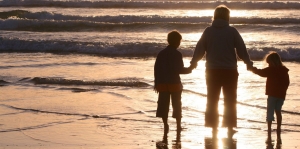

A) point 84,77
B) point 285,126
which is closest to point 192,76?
point 84,77

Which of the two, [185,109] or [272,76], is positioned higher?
[272,76]

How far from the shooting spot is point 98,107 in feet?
32.4

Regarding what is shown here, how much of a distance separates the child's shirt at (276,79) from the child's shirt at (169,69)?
37.0 inches

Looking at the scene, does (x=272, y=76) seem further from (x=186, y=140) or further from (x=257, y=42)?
(x=257, y=42)

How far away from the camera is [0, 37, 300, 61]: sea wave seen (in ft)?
60.5

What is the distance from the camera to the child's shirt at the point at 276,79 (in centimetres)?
770

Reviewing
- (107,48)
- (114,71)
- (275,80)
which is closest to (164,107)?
(275,80)

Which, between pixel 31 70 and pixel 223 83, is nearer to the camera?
pixel 223 83

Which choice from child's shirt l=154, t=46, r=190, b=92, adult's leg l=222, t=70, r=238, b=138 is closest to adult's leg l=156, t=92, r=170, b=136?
child's shirt l=154, t=46, r=190, b=92

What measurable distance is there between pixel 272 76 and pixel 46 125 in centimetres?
311

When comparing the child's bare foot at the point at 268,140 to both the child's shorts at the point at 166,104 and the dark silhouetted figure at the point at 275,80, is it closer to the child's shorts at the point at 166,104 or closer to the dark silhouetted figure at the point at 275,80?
the dark silhouetted figure at the point at 275,80

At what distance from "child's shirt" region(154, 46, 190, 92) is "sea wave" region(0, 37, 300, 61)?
1037cm

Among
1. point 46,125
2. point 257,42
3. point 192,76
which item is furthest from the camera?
point 257,42

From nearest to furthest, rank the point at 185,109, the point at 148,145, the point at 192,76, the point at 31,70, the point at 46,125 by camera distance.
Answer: the point at 148,145, the point at 46,125, the point at 185,109, the point at 192,76, the point at 31,70
